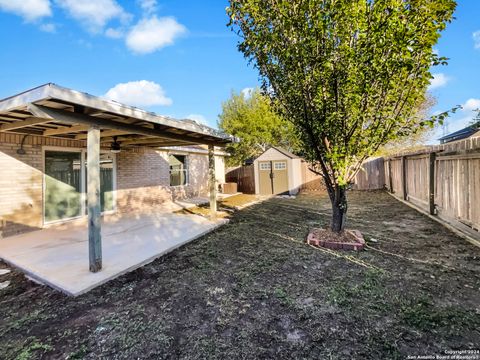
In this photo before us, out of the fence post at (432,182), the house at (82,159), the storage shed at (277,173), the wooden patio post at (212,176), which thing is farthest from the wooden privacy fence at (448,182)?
the wooden patio post at (212,176)

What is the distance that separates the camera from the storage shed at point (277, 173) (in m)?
13.5

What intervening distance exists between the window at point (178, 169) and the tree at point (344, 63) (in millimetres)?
7506

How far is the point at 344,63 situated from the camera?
392 cm

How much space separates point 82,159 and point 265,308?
690 centimetres

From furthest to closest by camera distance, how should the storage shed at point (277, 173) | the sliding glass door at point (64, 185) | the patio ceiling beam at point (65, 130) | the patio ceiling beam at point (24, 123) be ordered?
the storage shed at point (277, 173)
the sliding glass door at point (64, 185)
the patio ceiling beam at point (65, 130)
the patio ceiling beam at point (24, 123)

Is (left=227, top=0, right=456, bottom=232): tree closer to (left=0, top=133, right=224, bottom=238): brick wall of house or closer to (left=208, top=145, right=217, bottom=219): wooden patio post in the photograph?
(left=208, top=145, right=217, bottom=219): wooden patio post

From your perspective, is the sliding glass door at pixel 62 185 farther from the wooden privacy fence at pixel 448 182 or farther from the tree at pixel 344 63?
the wooden privacy fence at pixel 448 182

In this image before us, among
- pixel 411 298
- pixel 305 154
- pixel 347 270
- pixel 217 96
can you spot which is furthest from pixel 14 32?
pixel 217 96

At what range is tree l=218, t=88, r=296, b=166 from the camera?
20.5m

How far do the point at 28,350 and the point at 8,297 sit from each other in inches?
57.6

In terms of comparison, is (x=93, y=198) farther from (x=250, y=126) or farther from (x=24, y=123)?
(x=250, y=126)

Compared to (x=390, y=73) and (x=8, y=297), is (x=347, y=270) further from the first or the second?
(x=8, y=297)

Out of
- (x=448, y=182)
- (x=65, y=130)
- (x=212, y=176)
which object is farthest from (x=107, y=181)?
(x=448, y=182)

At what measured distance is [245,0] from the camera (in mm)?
4383
